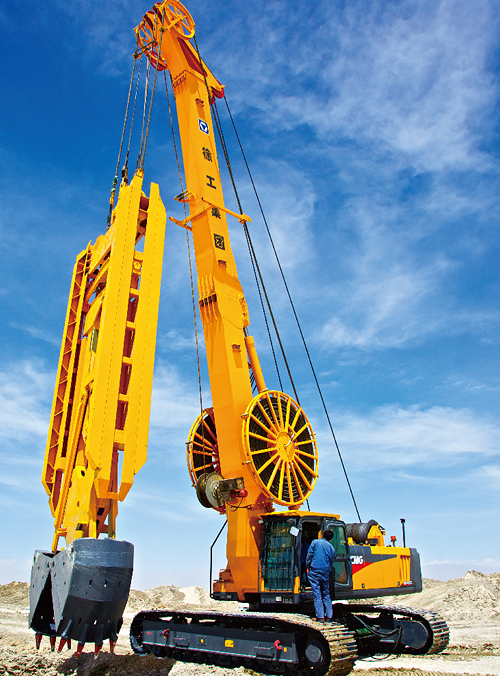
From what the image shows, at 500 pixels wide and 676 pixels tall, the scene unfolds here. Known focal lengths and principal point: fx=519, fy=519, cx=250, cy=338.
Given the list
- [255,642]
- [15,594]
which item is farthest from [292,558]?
[15,594]

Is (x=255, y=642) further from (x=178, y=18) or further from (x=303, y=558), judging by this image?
(x=178, y=18)

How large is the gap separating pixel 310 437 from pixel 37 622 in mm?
5640

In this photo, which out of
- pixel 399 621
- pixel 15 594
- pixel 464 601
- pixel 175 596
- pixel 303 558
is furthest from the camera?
pixel 175 596

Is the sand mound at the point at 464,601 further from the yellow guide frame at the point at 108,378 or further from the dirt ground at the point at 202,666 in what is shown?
the yellow guide frame at the point at 108,378

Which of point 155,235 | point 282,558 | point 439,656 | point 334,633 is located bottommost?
point 439,656

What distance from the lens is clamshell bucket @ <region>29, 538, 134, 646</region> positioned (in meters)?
5.80

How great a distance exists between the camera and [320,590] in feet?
25.5

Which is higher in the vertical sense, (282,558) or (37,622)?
(282,558)

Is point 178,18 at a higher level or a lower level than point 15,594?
higher

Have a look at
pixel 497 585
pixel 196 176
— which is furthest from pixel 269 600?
pixel 497 585

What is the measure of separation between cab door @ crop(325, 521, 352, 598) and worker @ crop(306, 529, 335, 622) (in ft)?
0.61

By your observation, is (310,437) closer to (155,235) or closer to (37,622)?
(155,235)

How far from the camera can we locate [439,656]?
9.23m

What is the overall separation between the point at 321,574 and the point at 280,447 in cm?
246
